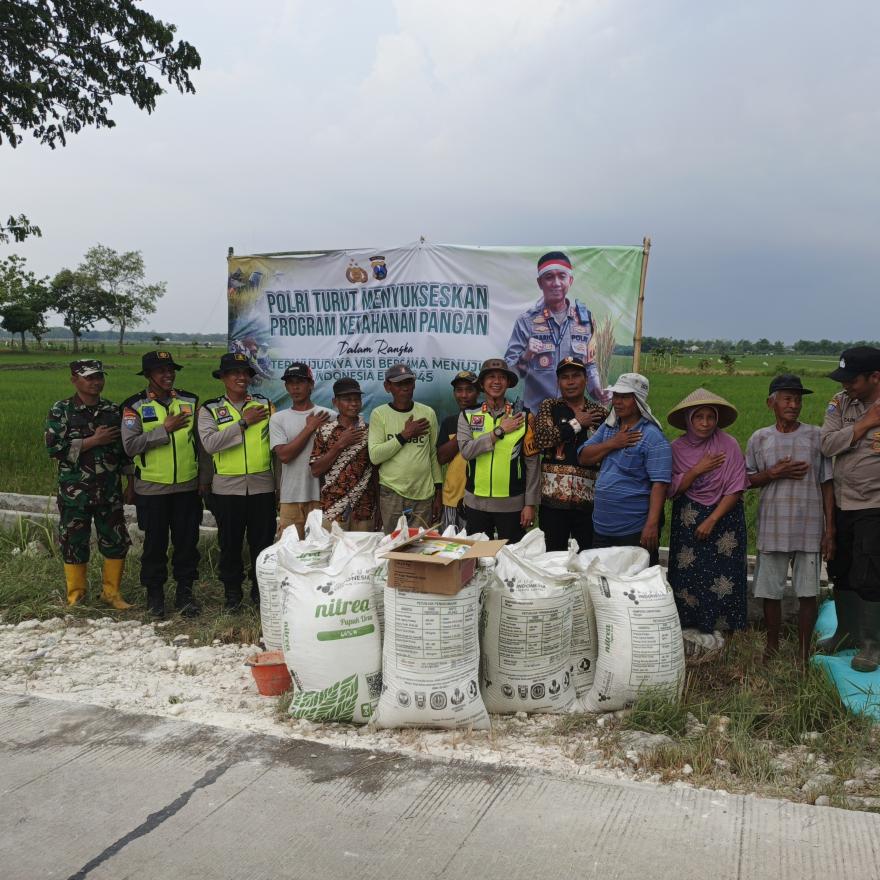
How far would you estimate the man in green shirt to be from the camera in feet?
16.5

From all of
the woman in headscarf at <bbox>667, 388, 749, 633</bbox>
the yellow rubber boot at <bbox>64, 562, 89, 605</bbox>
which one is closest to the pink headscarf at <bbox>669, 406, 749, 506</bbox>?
the woman in headscarf at <bbox>667, 388, 749, 633</bbox>

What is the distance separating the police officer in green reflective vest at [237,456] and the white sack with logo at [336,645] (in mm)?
1576

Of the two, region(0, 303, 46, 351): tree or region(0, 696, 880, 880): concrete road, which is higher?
region(0, 303, 46, 351): tree

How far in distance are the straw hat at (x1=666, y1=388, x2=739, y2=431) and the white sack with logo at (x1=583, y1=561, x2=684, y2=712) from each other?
0.85 metres

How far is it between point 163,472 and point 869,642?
410 cm

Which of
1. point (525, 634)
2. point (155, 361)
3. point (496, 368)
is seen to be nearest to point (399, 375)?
point (496, 368)

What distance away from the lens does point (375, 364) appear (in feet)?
19.7

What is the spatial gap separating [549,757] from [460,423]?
202 centimetres

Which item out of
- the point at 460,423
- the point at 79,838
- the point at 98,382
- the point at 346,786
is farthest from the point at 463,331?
the point at 79,838

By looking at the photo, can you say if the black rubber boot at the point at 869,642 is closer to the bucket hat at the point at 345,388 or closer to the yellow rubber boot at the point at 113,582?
the bucket hat at the point at 345,388

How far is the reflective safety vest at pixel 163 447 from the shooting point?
5215 millimetres

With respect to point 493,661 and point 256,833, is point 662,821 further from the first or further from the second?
point 256,833

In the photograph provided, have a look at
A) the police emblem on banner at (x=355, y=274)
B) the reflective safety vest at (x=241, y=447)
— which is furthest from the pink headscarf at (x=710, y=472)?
the police emblem on banner at (x=355, y=274)

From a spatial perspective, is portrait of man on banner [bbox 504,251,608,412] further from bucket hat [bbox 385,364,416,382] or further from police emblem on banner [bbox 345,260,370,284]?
police emblem on banner [bbox 345,260,370,284]
